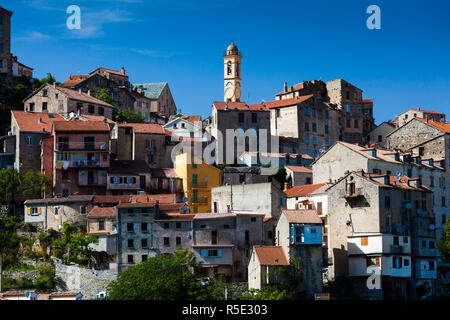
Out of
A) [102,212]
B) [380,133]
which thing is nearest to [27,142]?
[102,212]

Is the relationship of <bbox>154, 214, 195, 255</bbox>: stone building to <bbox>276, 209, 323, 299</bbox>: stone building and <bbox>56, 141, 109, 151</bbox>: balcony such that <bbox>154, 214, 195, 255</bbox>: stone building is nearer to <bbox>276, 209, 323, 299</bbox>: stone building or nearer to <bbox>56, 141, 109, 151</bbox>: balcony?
<bbox>276, 209, 323, 299</bbox>: stone building

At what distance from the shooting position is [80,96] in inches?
3593

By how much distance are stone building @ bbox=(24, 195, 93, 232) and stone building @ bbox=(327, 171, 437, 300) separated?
2193 centimetres

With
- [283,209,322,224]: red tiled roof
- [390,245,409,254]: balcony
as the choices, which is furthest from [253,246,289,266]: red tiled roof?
[390,245,409,254]: balcony

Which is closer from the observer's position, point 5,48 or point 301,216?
point 301,216

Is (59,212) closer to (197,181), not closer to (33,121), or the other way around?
(197,181)

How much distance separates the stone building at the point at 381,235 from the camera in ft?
204

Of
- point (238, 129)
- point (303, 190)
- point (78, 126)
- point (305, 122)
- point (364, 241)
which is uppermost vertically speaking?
point (305, 122)

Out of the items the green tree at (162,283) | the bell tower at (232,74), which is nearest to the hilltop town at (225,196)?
the green tree at (162,283)

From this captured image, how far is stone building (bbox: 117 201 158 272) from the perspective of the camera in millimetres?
61119

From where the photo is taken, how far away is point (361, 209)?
63375 mm

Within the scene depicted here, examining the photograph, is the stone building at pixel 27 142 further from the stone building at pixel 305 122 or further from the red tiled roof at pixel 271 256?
the stone building at pixel 305 122

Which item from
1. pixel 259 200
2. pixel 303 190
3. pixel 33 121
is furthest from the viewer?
pixel 33 121

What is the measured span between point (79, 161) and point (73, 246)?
43.3 ft
